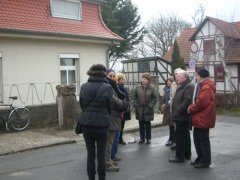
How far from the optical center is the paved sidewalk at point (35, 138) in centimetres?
1032

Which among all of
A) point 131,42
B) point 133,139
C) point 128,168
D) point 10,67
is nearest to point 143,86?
point 133,139

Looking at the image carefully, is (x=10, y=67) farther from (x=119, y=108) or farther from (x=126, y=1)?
(x=126, y=1)

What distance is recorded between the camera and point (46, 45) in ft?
51.7

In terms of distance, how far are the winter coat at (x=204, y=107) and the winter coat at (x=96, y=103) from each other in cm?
194

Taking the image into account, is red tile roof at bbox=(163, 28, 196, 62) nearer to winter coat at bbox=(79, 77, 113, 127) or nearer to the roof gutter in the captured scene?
the roof gutter

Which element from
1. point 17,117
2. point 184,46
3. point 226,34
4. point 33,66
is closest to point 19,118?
point 17,117

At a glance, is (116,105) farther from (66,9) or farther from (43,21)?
(66,9)

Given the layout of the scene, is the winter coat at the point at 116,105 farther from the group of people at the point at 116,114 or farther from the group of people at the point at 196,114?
the group of people at the point at 196,114

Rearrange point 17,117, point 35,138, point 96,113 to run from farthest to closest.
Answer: point 17,117 < point 35,138 < point 96,113

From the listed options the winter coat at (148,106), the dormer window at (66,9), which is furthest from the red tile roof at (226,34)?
the winter coat at (148,106)

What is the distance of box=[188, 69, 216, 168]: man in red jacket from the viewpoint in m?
7.75

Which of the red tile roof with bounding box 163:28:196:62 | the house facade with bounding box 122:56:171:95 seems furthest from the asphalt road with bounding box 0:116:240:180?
the red tile roof with bounding box 163:28:196:62

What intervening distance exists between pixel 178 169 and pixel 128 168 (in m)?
0.93

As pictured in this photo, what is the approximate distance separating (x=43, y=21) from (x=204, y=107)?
9730mm
